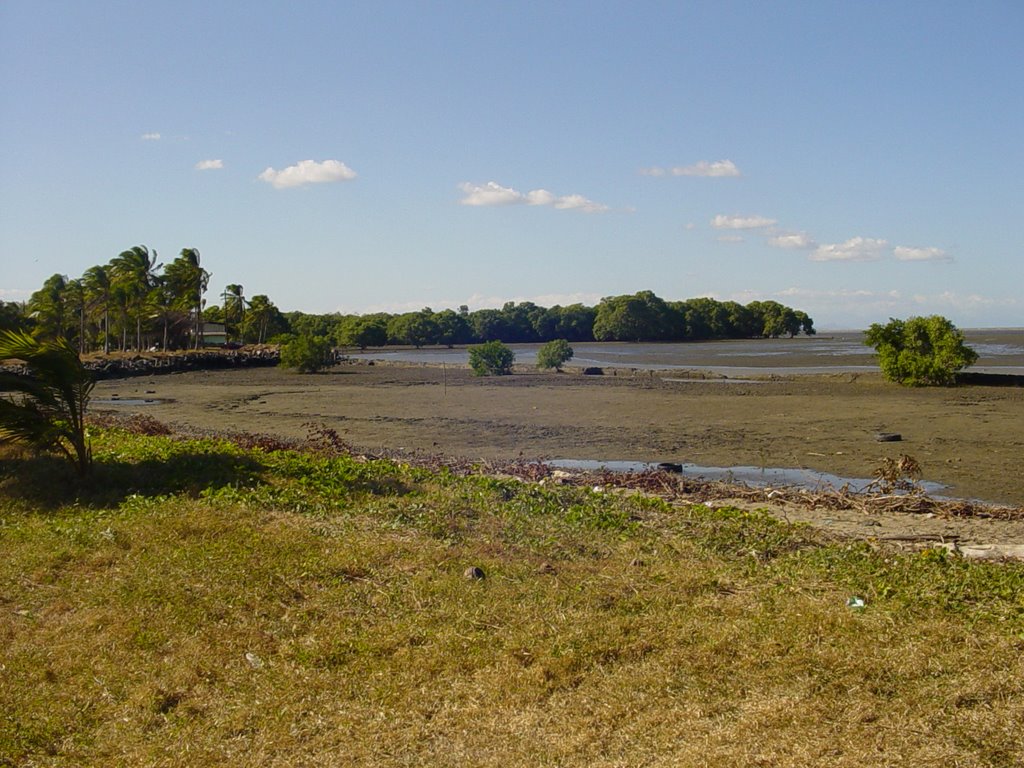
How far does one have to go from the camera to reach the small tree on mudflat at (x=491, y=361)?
42.9m

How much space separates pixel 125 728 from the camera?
5.39 metres

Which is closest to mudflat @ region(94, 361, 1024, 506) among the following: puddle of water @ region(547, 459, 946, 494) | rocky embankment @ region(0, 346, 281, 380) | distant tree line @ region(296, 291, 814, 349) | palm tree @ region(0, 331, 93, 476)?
puddle of water @ region(547, 459, 946, 494)

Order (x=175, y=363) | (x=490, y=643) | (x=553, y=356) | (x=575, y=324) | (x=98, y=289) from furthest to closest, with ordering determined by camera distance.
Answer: (x=575, y=324)
(x=98, y=289)
(x=175, y=363)
(x=553, y=356)
(x=490, y=643)

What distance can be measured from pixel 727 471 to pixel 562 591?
948 centimetres

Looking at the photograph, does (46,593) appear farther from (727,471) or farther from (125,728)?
(727,471)

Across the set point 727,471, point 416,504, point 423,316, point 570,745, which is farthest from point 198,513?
point 423,316

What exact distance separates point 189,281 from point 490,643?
81.4m

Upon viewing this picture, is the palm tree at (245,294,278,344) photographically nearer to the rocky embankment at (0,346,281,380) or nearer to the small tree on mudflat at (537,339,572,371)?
the rocky embankment at (0,346,281,380)

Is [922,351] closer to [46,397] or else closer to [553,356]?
[553,356]

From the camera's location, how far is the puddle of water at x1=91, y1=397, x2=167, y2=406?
3272 cm

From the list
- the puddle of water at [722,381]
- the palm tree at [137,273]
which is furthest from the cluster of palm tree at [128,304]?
the puddle of water at [722,381]

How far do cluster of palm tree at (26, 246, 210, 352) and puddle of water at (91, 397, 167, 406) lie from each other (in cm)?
3288

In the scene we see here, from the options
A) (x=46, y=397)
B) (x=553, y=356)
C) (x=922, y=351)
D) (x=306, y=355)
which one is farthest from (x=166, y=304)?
(x=46, y=397)

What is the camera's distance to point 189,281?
269 ft
